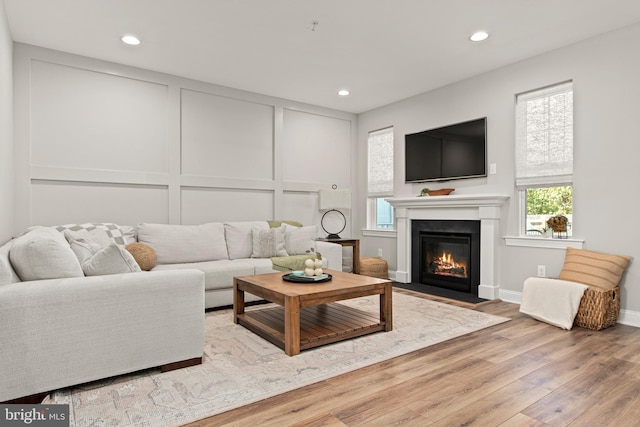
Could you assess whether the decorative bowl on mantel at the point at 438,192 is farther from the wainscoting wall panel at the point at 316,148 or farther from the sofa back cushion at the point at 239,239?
the sofa back cushion at the point at 239,239

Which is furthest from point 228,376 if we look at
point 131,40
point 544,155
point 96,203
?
point 544,155

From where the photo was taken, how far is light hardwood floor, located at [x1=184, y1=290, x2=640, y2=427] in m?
1.82

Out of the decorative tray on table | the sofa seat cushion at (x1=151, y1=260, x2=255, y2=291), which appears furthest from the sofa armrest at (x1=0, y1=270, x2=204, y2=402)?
the sofa seat cushion at (x1=151, y1=260, x2=255, y2=291)

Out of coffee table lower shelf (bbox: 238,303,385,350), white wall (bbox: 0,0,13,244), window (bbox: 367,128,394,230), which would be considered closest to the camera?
coffee table lower shelf (bbox: 238,303,385,350)

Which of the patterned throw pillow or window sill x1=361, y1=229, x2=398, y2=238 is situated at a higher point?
the patterned throw pillow

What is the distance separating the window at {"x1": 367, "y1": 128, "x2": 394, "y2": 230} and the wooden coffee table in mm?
2629

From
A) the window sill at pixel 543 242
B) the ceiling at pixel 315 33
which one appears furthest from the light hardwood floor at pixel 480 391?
the ceiling at pixel 315 33

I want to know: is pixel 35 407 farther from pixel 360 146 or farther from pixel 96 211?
pixel 360 146

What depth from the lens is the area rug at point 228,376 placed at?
73.4 inches

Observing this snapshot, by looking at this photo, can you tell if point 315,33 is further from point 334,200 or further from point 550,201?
point 550,201

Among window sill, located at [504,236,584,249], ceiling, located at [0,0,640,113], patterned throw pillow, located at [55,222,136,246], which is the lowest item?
window sill, located at [504,236,584,249]

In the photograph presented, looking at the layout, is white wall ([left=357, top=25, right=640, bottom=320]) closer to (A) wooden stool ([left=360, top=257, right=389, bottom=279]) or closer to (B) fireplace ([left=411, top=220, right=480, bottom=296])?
(B) fireplace ([left=411, top=220, right=480, bottom=296])

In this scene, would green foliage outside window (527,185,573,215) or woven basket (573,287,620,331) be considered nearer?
woven basket (573,287,620,331)

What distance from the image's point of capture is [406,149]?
5.49 m
